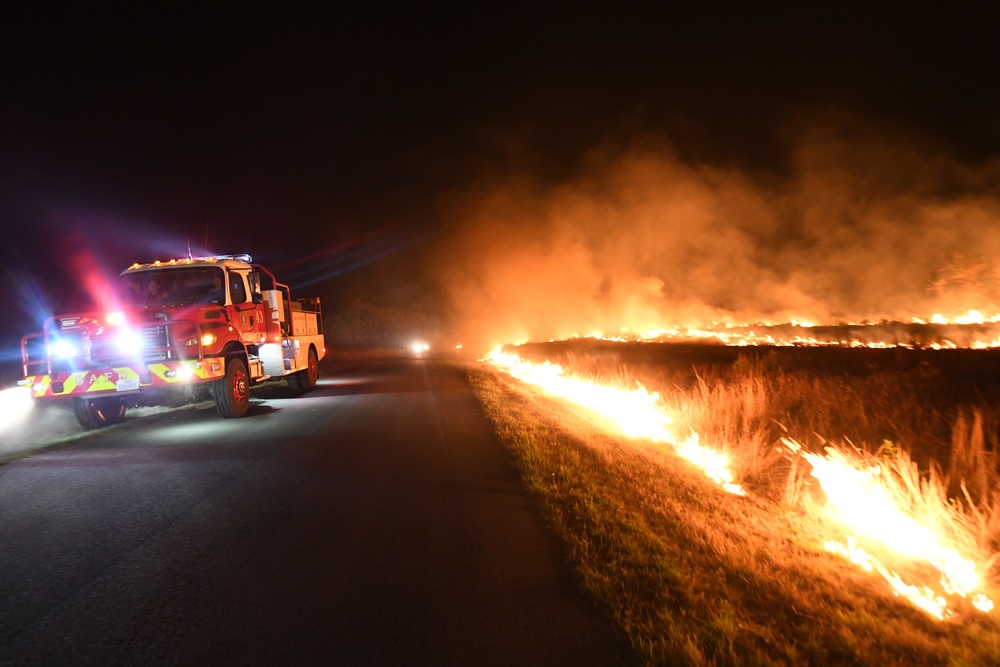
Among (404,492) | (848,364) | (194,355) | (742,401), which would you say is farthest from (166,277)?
(848,364)

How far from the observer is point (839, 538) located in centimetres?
529

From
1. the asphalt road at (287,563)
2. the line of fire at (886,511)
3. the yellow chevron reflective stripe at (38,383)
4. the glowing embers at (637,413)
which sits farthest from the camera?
the yellow chevron reflective stripe at (38,383)

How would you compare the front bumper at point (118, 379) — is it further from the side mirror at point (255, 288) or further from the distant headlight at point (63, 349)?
the side mirror at point (255, 288)

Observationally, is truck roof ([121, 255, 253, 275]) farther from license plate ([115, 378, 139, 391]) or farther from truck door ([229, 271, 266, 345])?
license plate ([115, 378, 139, 391])

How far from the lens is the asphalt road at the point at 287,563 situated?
3.27m

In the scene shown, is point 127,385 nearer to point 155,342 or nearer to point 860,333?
point 155,342

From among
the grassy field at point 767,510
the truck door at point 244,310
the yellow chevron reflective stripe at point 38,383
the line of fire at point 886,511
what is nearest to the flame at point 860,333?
the line of fire at point 886,511

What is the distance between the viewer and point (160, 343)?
11.3m

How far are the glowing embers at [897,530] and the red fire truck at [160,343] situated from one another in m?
10.3

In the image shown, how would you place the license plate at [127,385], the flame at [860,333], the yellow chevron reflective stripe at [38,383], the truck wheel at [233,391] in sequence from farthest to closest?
the flame at [860,333] < the truck wheel at [233,391] < the license plate at [127,385] < the yellow chevron reflective stripe at [38,383]

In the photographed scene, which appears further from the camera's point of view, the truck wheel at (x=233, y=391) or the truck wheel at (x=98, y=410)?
the truck wheel at (x=233, y=391)

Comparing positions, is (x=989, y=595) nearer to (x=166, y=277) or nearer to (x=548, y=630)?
(x=548, y=630)

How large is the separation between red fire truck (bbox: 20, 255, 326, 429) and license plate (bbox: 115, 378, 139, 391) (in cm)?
2

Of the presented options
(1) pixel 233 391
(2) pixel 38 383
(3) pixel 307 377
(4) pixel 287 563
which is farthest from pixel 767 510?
(3) pixel 307 377
